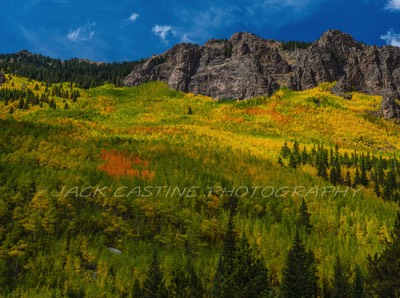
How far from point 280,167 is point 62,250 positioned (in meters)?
82.0

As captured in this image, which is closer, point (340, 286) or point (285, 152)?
point (340, 286)

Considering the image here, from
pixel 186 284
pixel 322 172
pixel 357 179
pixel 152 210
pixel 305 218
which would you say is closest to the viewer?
pixel 186 284

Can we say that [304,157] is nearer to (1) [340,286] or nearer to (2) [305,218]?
(2) [305,218]

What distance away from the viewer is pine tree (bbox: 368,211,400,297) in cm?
3562

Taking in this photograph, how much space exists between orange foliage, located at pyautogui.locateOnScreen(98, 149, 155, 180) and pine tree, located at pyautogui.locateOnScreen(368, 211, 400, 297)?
75465 millimetres

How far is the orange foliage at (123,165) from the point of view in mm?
107519

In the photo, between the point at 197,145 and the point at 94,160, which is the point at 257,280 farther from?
the point at 197,145

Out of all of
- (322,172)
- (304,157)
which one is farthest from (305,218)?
(304,157)

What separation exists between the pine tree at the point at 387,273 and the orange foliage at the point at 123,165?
7546 cm

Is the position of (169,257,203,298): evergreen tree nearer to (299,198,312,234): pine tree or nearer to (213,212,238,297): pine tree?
(213,212,238,297): pine tree

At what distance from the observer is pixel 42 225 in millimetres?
72125

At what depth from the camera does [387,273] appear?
123 ft

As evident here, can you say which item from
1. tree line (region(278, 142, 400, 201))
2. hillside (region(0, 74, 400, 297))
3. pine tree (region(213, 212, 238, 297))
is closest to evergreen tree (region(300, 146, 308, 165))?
tree line (region(278, 142, 400, 201))

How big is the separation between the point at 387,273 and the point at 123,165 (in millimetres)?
89398
